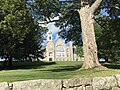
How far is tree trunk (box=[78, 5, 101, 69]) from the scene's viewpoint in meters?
20.1

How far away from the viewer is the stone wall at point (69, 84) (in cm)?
998

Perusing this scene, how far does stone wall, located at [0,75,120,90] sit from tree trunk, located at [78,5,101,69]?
24.9 feet

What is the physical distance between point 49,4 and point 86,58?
21.3 ft

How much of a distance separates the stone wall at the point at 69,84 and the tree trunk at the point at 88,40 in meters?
7.58

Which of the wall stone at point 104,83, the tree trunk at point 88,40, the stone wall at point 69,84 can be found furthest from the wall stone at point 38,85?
the tree trunk at point 88,40

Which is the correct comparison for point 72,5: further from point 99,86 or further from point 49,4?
point 99,86

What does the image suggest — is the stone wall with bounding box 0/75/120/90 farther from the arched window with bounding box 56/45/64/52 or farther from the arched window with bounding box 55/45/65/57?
the arched window with bounding box 56/45/64/52

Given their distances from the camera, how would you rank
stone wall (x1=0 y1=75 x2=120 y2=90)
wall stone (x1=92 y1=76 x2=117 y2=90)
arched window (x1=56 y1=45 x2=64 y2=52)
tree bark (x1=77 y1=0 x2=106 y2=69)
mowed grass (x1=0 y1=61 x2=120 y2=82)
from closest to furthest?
stone wall (x1=0 y1=75 x2=120 y2=90)
wall stone (x1=92 y1=76 x2=117 y2=90)
mowed grass (x1=0 y1=61 x2=120 y2=82)
tree bark (x1=77 y1=0 x2=106 y2=69)
arched window (x1=56 y1=45 x2=64 y2=52)

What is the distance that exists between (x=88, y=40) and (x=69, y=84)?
987 cm

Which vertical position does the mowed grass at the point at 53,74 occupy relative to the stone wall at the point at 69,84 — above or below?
above

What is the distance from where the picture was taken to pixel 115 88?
12312mm

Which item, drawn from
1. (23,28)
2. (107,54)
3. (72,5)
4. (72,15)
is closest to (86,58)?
(72,5)

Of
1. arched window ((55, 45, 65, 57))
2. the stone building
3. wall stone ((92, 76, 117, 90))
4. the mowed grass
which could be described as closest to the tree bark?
the mowed grass

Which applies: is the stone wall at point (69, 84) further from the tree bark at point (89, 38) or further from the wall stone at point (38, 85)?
the tree bark at point (89, 38)
